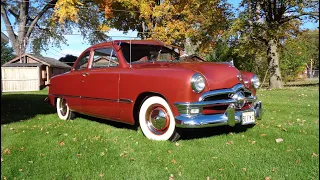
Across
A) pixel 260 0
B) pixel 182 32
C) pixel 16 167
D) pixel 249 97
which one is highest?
pixel 260 0

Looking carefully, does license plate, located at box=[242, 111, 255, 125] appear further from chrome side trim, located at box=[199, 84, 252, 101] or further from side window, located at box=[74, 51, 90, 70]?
side window, located at box=[74, 51, 90, 70]

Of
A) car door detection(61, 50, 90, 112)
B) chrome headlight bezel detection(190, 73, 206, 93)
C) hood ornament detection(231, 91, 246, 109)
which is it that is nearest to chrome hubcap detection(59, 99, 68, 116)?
car door detection(61, 50, 90, 112)

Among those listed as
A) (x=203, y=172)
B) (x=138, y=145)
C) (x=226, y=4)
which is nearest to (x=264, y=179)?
(x=203, y=172)

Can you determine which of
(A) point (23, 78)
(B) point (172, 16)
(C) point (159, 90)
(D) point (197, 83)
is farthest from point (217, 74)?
(A) point (23, 78)

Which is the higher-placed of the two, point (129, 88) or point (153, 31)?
point (153, 31)

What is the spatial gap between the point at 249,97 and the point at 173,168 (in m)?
2.14

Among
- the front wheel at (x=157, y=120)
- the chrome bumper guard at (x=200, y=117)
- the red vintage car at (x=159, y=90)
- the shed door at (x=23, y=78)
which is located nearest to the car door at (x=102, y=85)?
the red vintage car at (x=159, y=90)

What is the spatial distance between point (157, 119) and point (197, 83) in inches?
35.4

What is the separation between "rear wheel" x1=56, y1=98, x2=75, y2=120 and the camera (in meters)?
7.00

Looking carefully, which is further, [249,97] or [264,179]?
[249,97]

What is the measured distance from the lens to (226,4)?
21.7m

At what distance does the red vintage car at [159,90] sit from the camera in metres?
4.36

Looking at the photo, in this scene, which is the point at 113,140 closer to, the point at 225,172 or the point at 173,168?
the point at 173,168

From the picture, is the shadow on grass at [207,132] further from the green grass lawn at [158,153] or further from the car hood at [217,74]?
the car hood at [217,74]
